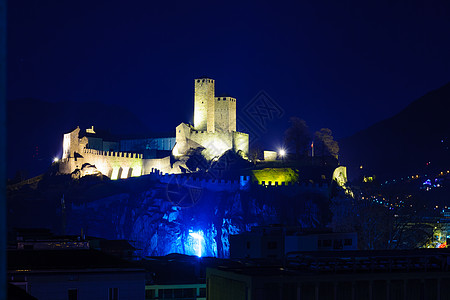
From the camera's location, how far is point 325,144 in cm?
8900

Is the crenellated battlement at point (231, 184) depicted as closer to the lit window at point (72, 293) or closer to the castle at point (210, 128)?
the castle at point (210, 128)

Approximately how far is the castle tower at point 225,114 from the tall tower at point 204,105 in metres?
0.70

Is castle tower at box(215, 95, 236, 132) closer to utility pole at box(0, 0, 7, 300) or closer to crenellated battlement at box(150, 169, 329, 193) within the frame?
crenellated battlement at box(150, 169, 329, 193)

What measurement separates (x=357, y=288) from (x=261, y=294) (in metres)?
3.21

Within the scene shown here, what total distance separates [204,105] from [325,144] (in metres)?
17.3

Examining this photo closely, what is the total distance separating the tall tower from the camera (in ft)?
290

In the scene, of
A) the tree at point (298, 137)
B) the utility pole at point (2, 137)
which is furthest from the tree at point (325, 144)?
the utility pole at point (2, 137)

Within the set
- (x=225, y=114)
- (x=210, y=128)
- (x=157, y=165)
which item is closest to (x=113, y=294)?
(x=157, y=165)

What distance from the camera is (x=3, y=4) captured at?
15.2ft

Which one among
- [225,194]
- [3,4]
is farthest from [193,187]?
[3,4]

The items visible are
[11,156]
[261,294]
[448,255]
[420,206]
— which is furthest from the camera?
[11,156]

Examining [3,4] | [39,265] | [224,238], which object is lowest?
[224,238]

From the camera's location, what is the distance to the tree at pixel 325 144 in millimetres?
87938

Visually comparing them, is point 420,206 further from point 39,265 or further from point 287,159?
point 39,265
